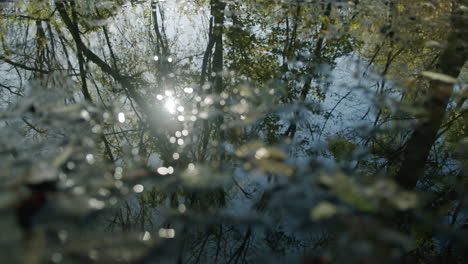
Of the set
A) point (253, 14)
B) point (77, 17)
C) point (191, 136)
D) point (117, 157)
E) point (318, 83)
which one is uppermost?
point (253, 14)

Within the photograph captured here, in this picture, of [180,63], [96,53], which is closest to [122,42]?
[96,53]

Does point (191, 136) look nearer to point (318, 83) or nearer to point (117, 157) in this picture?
point (117, 157)

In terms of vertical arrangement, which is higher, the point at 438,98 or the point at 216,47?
the point at 216,47

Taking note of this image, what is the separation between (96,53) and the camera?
18.9ft

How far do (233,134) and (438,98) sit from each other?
2682mm

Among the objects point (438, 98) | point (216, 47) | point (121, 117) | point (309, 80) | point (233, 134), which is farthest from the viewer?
point (216, 47)

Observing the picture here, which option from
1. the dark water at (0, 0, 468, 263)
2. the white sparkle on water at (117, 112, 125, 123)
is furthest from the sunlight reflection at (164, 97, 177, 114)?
the white sparkle on water at (117, 112, 125, 123)

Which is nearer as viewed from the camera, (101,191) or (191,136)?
(101,191)

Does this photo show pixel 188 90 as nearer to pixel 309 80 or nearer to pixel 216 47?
pixel 309 80

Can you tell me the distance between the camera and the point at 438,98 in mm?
3482

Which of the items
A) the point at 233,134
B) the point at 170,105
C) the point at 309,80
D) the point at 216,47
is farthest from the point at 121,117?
the point at 216,47

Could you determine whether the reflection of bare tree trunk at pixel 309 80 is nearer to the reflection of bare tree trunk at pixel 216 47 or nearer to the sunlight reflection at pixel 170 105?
the reflection of bare tree trunk at pixel 216 47

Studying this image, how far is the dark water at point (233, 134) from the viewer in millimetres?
923

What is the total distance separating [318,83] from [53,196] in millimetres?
4726
